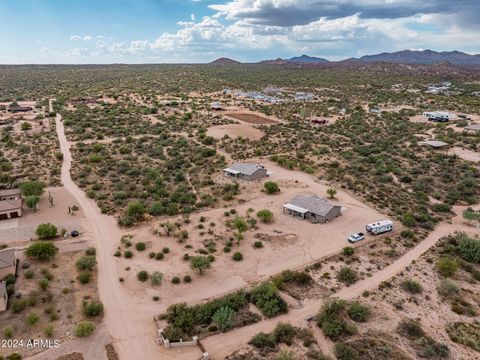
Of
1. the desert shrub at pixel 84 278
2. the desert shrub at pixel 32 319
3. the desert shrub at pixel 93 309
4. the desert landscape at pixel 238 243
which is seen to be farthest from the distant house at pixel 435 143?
the desert shrub at pixel 32 319

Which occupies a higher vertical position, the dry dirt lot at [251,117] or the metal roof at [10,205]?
the dry dirt lot at [251,117]

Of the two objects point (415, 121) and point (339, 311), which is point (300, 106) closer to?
point (415, 121)

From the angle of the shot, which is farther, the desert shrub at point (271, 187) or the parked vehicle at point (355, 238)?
the desert shrub at point (271, 187)

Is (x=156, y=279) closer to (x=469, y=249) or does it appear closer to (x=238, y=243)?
(x=238, y=243)

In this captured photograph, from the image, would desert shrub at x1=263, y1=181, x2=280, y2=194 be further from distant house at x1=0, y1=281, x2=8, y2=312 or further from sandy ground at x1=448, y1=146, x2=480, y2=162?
sandy ground at x1=448, y1=146, x2=480, y2=162

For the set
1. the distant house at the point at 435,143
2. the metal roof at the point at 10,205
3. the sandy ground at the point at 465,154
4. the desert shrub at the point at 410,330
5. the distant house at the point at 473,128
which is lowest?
the desert shrub at the point at 410,330

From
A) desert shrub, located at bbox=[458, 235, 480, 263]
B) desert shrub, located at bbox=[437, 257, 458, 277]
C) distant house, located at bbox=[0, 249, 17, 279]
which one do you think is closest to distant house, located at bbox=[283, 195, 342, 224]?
desert shrub, located at bbox=[437, 257, 458, 277]

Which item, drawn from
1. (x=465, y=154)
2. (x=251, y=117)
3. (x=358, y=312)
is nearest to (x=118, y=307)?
(x=358, y=312)

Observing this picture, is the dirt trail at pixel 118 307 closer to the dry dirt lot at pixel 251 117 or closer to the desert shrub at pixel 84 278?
the desert shrub at pixel 84 278
